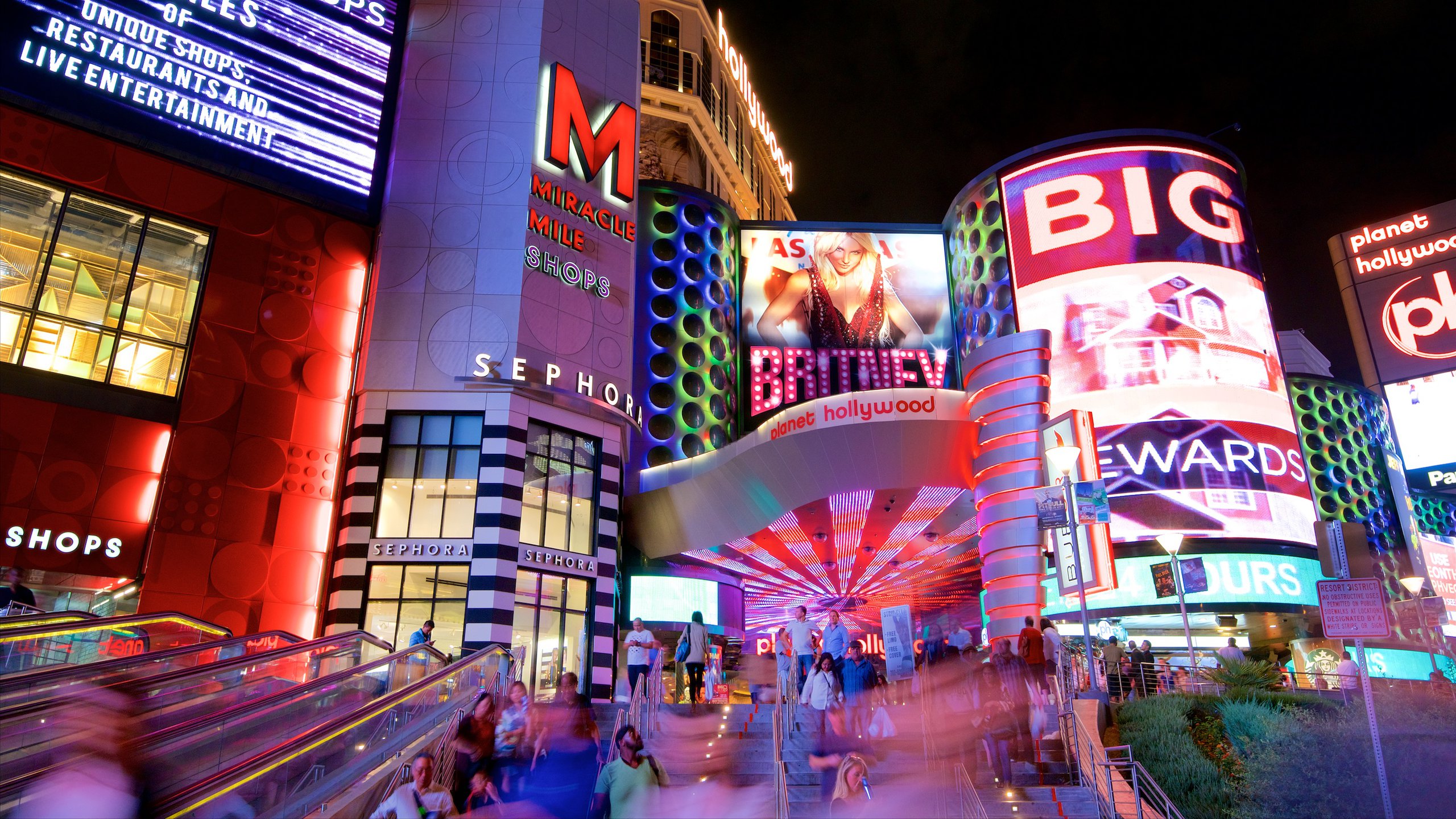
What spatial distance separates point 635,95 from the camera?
32.9 m

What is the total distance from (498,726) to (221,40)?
2176cm

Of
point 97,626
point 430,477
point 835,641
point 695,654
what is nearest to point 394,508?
point 430,477

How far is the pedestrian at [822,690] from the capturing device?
12.9 m

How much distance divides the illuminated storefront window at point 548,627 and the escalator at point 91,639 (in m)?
9.82

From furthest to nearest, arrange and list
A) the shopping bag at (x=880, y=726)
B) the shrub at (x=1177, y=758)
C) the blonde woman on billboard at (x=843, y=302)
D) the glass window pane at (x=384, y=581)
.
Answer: the blonde woman on billboard at (x=843, y=302) → the glass window pane at (x=384, y=581) → the shopping bag at (x=880, y=726) → the shrub at (x=1177, y=758)

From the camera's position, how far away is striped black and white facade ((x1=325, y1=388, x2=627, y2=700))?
908 inches

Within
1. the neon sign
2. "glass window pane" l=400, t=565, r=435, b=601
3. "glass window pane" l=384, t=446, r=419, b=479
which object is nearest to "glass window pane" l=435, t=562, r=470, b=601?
"glass window pane" l=400, t=565, r=435, b=601

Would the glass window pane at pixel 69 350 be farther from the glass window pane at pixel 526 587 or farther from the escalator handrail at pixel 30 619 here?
the glass window pane at pixel 526 587

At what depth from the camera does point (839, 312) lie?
140ft

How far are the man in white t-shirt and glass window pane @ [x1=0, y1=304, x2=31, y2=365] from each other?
47.3 feet

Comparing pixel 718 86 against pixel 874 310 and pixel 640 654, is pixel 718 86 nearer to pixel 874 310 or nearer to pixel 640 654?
pixel 874 310

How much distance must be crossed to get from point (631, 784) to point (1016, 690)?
8.27m

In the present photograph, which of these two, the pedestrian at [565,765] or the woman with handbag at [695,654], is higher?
the woman with handbag at [695,654]

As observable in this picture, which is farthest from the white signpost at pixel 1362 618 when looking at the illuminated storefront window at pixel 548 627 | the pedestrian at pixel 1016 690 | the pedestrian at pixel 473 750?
the illuminated storefront window at pixel 548 627
